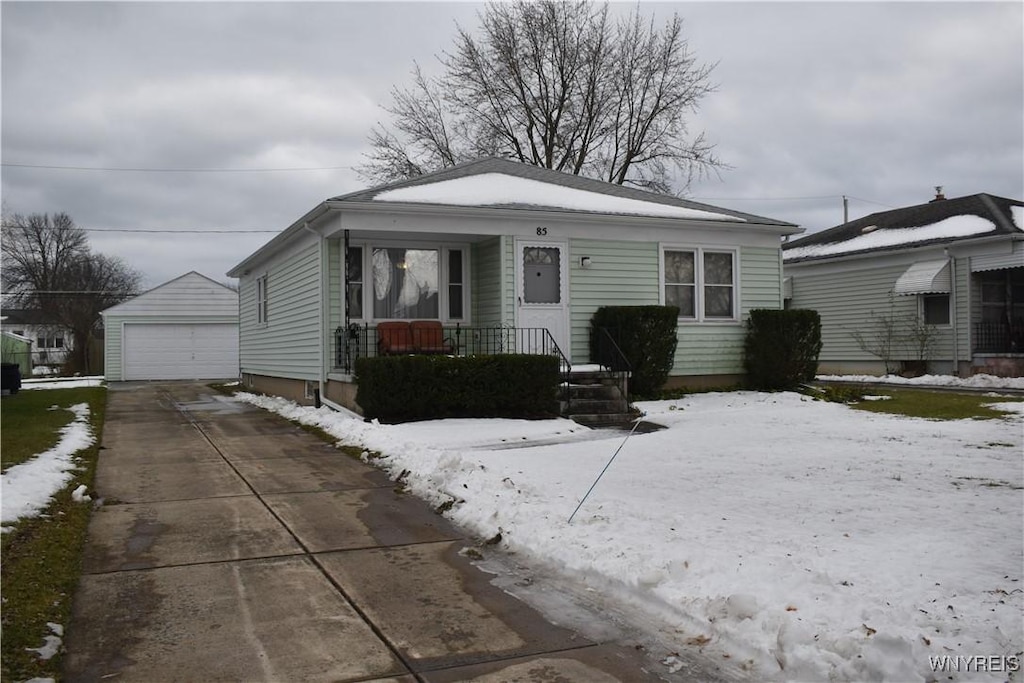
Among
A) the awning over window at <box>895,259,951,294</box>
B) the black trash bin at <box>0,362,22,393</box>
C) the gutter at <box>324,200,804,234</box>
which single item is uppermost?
the gutter at <box>324,200,804,234</box>

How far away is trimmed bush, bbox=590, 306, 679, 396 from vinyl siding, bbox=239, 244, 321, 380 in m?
4.95

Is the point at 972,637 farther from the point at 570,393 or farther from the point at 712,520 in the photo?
the point at 570,393

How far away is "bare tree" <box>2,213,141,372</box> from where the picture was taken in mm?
46344

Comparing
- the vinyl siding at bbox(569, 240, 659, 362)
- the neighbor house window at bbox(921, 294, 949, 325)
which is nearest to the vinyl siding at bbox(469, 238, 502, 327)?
the vinyl siding at bbox(569, 240, 659, 362)

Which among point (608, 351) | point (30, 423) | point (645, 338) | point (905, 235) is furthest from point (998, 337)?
point (30, 423)

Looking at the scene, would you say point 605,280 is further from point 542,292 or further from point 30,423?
point 30,423

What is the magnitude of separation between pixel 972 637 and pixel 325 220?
440 inches

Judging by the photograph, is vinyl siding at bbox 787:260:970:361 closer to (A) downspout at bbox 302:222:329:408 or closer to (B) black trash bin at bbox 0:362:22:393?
(A) downspout at bbox 302:222:329:408

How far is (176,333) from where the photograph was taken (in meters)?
29.7

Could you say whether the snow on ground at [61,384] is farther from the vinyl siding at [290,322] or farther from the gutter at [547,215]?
the gutter at [547,215]

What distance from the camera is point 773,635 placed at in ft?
12.9

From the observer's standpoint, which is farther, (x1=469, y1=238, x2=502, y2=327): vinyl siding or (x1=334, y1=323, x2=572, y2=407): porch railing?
(x1=469, y1=238, x2=502, y2=327): vinyl siding

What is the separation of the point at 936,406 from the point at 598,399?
5.29 meters

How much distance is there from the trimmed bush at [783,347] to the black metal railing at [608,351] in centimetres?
281
